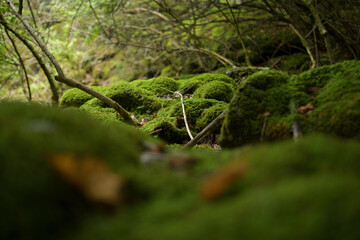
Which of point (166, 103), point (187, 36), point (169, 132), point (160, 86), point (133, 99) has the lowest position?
point (169, 132)

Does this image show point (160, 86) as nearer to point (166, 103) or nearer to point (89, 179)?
point (166, 103)

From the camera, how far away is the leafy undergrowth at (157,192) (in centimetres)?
94

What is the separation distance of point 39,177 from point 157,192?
1.58 ft

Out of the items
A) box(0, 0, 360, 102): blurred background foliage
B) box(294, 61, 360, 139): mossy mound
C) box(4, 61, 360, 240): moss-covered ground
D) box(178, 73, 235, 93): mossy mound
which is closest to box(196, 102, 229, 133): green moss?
box(178, 73, 235, 93): mossy mound

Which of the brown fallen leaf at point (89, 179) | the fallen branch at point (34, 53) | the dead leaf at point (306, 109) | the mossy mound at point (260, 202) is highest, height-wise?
the fallen branch at point (34, 53)

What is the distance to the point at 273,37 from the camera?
8836mm

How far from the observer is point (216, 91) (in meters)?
5.59

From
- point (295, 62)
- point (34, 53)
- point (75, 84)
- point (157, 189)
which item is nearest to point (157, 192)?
point (157, 189)

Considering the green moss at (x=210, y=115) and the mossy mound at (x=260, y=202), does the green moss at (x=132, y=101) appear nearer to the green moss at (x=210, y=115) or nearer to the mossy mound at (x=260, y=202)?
the green moss at (x=210, y=115)

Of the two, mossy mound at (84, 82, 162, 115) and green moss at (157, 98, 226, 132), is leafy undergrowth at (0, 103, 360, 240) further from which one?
mossy mound at (84, 82, 162, 115)

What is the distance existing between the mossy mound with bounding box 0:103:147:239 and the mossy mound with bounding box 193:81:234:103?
4.31 metres

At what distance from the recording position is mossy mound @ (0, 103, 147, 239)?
1.02m

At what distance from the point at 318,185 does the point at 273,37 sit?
862 centimetres

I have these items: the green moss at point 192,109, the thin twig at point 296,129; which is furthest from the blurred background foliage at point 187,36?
the thin twig at point 296,129
